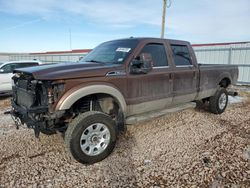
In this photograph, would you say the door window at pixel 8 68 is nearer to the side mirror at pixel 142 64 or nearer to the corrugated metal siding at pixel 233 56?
the side mirror at pixel 142 64

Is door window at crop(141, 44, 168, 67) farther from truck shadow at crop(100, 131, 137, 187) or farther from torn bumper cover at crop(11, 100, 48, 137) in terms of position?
torn bumper cover at crop(11, 100, 48, 137)

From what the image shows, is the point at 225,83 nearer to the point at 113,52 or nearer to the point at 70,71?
the point at 113,52

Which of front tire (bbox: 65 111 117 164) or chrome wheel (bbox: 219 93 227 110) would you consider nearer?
front tire (bbox: 65 111 117 164)

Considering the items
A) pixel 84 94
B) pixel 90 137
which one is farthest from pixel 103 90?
pixel 90 137

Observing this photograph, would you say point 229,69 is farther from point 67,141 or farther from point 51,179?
point 51,179

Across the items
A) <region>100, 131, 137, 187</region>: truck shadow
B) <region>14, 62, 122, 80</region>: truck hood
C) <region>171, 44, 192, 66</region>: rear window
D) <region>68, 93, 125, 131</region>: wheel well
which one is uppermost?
<region>171, 44, 192, 66</region>: rear window

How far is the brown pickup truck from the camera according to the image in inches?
119

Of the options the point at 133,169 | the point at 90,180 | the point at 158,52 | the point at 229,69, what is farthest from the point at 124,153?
the point at 229,69

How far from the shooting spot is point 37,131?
310cm

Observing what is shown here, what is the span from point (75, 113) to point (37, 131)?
0.68 metres

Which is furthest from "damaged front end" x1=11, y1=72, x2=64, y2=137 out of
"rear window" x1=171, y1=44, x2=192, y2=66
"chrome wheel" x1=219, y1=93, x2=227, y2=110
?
"chrome wheel" x1=219, y1=93, x2=227, y2=110

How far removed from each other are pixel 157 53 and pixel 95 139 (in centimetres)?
218

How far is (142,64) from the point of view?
12.1 ft

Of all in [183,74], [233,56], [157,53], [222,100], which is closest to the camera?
[157,53]
